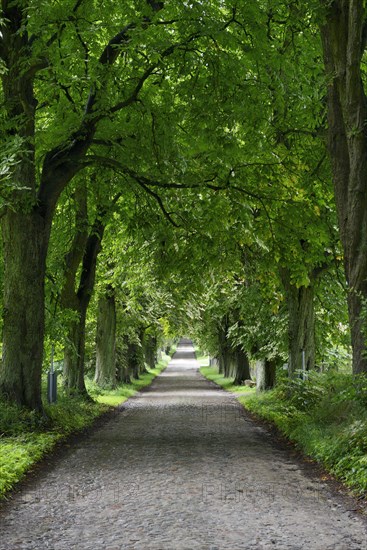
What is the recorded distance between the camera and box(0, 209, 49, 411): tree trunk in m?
12.5

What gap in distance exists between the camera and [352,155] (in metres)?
10.1

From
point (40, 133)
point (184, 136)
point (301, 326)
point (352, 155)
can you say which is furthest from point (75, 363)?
point (352, 155)

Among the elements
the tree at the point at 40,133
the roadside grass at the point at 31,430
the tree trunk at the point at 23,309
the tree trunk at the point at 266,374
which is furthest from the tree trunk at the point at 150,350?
the tree at the point at 40,133

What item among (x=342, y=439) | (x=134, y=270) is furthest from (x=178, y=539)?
(x=134, y=270)

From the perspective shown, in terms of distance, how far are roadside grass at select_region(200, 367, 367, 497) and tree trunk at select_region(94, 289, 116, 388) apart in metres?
11.4

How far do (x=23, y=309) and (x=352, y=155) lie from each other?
705cm

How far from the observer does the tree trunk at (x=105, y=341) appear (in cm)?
2709

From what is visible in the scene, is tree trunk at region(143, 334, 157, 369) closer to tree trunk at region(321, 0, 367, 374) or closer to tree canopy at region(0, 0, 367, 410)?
tree canopy at region(0, 0, 367, 410)

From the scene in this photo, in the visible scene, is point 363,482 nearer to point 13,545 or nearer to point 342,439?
point 342,439

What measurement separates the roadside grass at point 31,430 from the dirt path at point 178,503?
0.40m

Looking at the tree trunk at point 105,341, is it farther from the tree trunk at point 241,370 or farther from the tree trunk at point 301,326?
the tree trunk at point 301,326

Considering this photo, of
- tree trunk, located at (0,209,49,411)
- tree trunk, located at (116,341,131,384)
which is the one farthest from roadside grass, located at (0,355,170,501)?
tree trunk, located at (116,341,131,384)

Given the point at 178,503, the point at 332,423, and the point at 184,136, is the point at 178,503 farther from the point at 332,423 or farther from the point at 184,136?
the point at 184,136

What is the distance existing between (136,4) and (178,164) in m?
3.16
